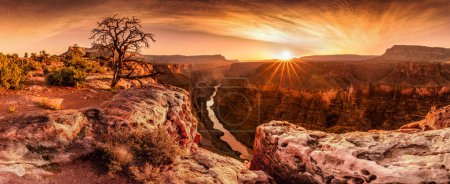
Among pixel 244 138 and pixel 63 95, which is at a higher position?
pixel 63 95

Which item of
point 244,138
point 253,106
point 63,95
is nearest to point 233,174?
point 63,95

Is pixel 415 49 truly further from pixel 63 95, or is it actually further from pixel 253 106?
pixel 63 95

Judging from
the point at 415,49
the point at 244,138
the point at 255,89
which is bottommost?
the point at 244,138

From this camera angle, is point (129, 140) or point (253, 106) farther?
point (253, 106)

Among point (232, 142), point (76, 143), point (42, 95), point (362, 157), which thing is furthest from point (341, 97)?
point (76, 143)

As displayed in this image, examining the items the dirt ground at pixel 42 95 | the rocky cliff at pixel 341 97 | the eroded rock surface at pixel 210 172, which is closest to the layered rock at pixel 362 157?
the eroded rock surface at pixel 210 172

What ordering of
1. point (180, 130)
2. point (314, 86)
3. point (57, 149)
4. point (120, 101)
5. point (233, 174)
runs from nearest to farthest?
point (57, 149)
point (233, 174)
point (120, 101)
point (180, 130)
point (314, 86)

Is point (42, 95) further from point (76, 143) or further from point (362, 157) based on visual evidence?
point (362, 157)

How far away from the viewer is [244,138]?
5634 cm

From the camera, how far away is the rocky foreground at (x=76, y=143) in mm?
5941

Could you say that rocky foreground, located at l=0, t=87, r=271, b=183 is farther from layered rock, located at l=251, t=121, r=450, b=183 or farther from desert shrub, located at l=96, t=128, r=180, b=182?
layered rock, located at l=251, t=121, r=450, b=183

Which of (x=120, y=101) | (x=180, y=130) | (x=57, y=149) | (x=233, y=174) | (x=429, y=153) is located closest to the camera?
(x=429, y=153)

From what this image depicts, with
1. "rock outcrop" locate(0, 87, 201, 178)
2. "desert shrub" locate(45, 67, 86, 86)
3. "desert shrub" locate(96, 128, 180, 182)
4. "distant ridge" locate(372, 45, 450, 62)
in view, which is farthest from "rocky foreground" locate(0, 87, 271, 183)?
"distant ridge" locate(372, 45, 450, 62)

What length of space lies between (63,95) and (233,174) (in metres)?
7.96
